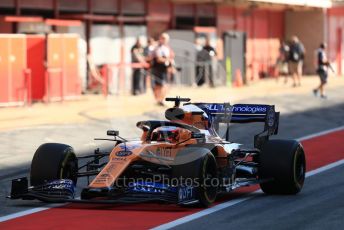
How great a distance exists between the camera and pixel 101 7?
3512 cm

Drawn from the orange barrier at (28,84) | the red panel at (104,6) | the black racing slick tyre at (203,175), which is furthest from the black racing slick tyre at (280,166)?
the red panel at (104,6)

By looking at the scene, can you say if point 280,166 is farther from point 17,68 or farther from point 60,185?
point 17,68

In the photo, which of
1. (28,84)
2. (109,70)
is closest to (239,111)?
(28,84)

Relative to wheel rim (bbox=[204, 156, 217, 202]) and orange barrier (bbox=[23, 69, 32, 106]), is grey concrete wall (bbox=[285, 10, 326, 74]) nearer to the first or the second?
orange barrier (bbox=[23, 69, 32, 106])

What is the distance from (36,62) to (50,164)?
54.7ft

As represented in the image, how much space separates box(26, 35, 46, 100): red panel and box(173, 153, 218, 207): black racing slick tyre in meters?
17.0

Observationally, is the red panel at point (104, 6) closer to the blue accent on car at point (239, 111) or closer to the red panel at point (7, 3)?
the red panel at point (7, 3)

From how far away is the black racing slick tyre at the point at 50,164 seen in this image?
12445 millimetres

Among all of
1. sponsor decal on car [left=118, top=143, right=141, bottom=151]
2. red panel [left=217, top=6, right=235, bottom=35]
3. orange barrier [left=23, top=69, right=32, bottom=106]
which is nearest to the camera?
sponsor decal on car [left=118, top=143, right=141, bottom=151]

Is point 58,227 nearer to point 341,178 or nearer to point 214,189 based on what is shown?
point 214,189

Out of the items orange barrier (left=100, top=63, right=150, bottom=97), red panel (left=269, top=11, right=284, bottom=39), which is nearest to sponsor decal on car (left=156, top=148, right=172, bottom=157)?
orange barrier (left=100, top=63, right=150, bottom=97)

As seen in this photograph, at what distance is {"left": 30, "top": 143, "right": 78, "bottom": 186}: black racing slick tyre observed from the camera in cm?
1245

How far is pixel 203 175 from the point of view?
11.9 m

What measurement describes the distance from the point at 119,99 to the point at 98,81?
159 cm
